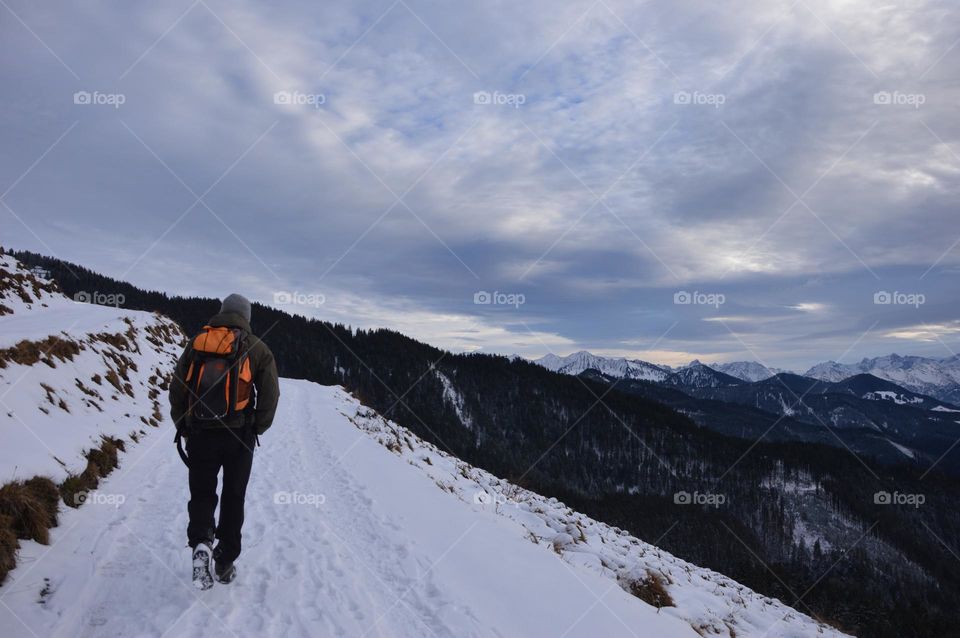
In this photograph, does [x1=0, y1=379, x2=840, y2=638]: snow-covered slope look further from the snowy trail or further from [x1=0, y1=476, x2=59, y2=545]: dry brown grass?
[x1=0, y1=476, x2=59, y2=545]: dry brown grass

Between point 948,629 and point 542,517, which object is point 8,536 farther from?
point 948,629

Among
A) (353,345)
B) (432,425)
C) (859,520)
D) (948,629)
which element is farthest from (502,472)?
(859,520)

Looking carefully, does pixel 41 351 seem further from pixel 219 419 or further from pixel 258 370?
pixel 219 419

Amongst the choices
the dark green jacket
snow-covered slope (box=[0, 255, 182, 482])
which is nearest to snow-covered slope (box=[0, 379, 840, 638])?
snow-covered slope (box=[0, 255, 182, 482])

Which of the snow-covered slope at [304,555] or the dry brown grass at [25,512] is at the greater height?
the dry brown grass at [25,512]

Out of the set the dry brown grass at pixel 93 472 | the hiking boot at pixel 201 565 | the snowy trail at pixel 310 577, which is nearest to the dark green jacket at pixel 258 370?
the hiking boot at pixel 201 565

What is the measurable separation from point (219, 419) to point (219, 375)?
0.45 m

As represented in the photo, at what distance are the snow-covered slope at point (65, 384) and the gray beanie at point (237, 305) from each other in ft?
12.1

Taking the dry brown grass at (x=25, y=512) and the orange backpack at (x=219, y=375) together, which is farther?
the dry brown grass at (x=25, y=512)

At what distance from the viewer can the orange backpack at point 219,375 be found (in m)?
4.71

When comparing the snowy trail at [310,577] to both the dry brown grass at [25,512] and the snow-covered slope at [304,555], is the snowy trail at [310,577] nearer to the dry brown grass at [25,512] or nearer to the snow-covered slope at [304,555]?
the snow-covered slope at [304,555]

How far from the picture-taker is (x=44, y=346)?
11.3 metres

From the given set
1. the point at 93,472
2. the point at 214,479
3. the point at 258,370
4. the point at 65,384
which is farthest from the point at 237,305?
the point at 65,384

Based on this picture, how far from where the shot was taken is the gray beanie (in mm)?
5402
